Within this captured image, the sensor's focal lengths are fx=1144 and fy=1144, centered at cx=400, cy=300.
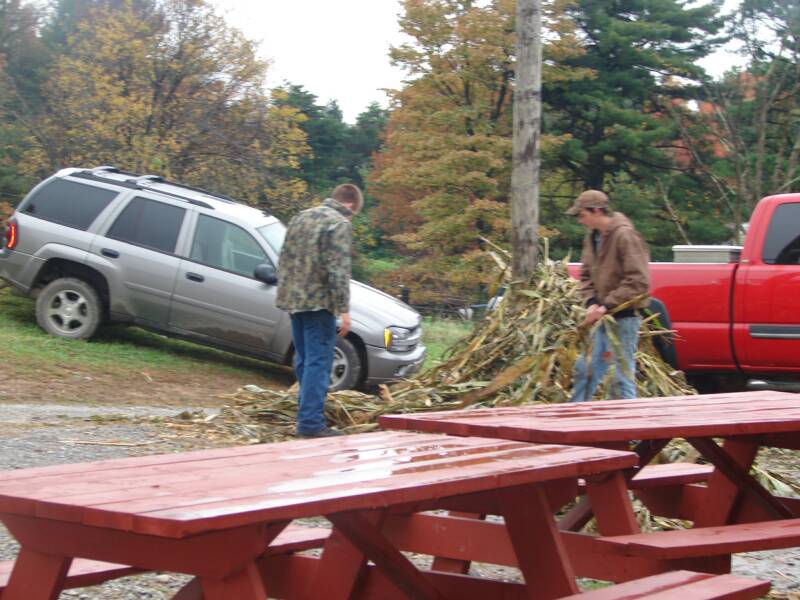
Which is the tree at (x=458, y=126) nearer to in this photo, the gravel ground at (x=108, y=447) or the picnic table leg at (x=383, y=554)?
the gravel ground at (x=108, y=447)

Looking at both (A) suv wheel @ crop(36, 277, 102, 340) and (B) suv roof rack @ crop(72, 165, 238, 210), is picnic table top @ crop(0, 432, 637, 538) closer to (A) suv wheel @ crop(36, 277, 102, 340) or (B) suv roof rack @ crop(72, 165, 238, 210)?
(A) suv wheel @ crop(36, 277, 102, 340)

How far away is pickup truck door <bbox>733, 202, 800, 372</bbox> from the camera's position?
418 inches

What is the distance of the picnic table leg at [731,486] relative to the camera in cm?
462

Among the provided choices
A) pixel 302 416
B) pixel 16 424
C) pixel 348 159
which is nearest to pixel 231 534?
pixel 302 416

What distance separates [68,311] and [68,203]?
130 centimetres

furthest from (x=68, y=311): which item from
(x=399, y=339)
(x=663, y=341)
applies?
(x=663, y=341)

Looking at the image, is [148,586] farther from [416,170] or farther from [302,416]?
[416,170]

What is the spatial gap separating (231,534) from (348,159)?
212ft

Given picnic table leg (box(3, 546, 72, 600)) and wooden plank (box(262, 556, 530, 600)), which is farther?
wooden plank (box(262, 556, 530, 600))

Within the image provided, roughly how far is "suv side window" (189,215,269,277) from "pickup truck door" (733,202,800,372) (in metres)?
5.15

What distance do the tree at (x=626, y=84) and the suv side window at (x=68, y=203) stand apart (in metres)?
27.6

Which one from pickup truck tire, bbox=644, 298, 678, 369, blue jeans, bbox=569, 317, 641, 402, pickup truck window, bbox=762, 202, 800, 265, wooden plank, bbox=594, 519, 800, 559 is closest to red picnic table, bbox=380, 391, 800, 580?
wooden plank, bbox=594, 519, 800, 559

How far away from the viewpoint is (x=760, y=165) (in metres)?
25.0

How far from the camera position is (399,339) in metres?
12.3
